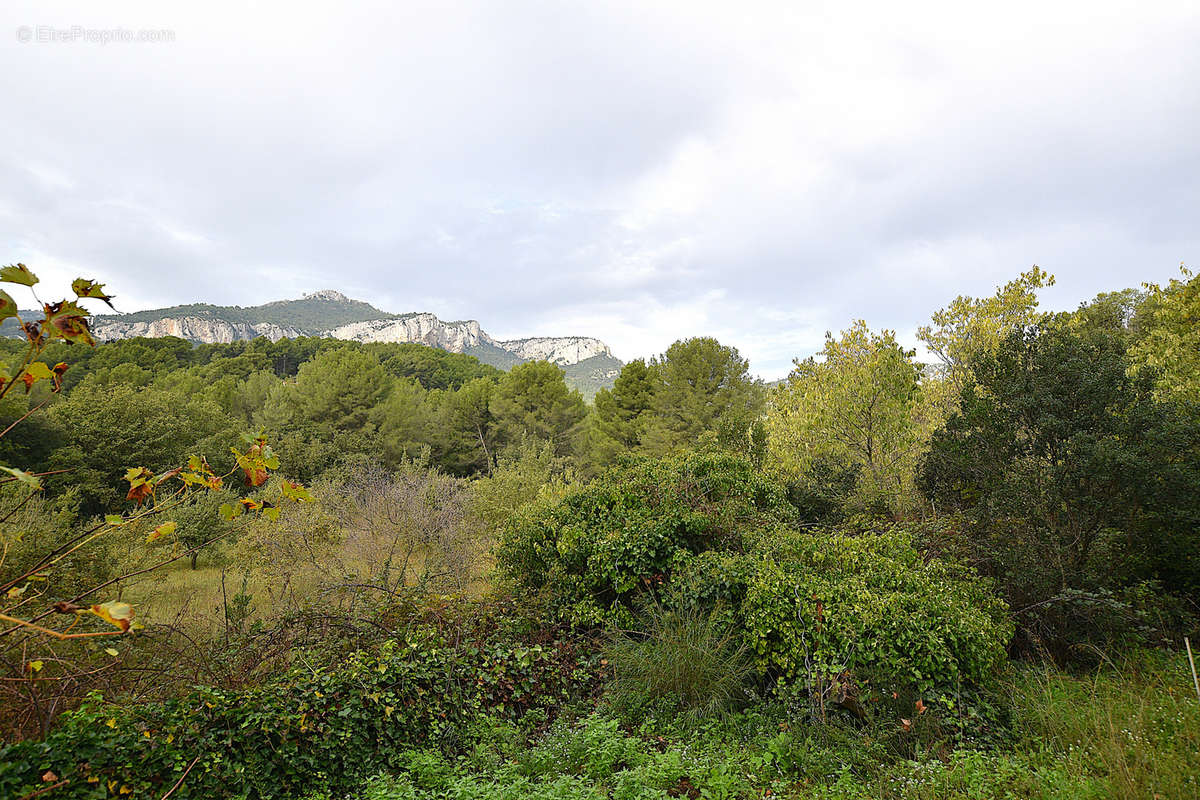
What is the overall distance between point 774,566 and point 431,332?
89.1 meters

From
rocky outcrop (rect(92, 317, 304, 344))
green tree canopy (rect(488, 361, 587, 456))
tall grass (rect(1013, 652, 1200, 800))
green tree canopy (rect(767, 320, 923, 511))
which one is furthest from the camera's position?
rocky outcrop (rect(92, 317, 304, 344))

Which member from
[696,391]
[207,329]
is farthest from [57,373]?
[207,329]

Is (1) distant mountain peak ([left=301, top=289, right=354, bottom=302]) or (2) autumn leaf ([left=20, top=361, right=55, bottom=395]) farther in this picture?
(1) distant mountain peak ([left=301, top=289, right=354, bottom=302])

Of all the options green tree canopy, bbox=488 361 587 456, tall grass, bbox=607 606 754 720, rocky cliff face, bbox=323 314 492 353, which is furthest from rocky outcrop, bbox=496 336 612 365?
tall grass, bbox=607 606 754 720

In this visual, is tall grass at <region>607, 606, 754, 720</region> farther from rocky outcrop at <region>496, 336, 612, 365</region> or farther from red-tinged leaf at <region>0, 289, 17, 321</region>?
rocky outcrop at <region>496, 336, 612, 365</region>

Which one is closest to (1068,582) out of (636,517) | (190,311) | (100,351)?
(636,517)

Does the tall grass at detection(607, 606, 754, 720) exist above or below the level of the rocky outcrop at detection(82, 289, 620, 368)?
below

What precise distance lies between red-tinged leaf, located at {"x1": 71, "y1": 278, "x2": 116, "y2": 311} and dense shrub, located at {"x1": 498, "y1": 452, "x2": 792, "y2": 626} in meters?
5.35

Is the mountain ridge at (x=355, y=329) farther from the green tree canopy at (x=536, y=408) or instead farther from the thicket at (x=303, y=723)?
the thicket at (x=303, y=723)

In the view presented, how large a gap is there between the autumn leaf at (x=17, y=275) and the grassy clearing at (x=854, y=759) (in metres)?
3.04

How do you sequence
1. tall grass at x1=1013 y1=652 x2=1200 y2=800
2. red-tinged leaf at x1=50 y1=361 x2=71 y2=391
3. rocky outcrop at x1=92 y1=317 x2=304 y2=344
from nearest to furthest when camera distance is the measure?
1. red-tinged leaf at x1=50 y1=361 x2=71 y2=391
2. tall grass at x1=1013 y1=652 x2=1200 y2=800
3. rocky outcrop at x1=92 y1=317 x2=304 y2=344

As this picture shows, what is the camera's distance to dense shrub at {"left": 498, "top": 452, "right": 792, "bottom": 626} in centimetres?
615

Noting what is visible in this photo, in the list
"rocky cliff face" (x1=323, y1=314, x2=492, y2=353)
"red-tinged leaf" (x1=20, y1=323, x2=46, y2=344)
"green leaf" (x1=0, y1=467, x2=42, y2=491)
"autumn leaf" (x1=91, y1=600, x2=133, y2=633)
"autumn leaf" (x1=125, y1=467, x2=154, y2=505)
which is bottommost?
"autumn leaf" (x1=91, y1=600, x2=133, y2=633)

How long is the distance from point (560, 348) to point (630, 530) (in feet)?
312
